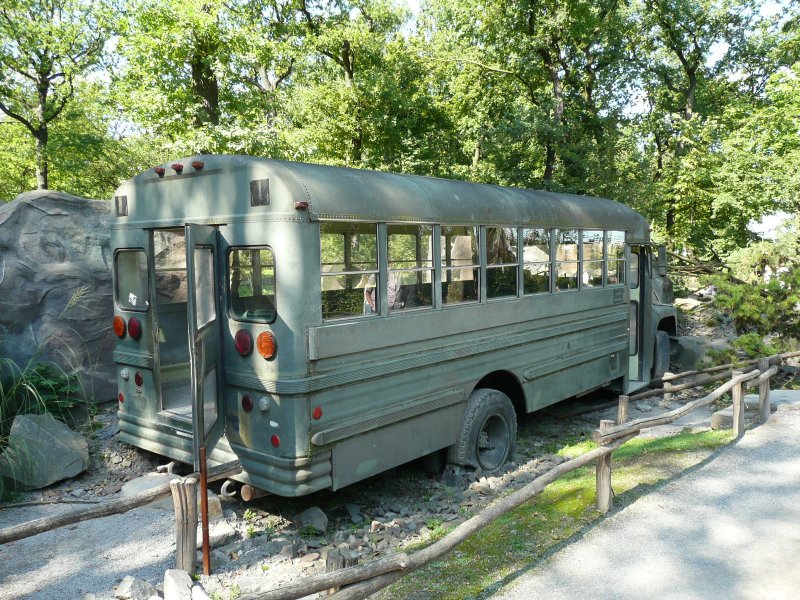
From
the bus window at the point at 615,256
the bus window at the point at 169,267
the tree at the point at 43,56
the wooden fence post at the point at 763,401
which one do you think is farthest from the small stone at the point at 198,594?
the tree at the point at 43,56

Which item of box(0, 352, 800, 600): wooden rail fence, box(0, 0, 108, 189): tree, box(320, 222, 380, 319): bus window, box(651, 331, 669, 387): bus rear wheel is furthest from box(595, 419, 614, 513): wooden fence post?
box(0, 0, 108, 189): tree

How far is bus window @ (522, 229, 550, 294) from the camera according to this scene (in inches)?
253

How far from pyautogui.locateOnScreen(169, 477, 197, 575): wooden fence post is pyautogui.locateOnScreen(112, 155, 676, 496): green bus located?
16.3 inches

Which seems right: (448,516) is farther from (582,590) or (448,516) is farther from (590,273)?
(590,273)

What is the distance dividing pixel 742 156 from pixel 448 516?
670 inches

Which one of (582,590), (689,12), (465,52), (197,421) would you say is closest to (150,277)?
(197,421)

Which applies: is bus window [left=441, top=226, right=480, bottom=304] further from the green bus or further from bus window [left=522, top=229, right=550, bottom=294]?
bus window [left=522, top=229, right=550, bottom=294]

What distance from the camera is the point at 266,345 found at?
4.41 m

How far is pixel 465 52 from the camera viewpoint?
19062 millimetres

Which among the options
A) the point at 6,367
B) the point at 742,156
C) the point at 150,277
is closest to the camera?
the point at 150,277

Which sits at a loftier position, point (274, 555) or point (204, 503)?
point (204, 503)

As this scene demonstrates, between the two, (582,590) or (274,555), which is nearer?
(582,590)

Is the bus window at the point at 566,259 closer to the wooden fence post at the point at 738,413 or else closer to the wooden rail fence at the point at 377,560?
the wooden rail fence at the point at 377,560

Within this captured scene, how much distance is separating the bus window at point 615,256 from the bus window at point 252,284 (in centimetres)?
490
